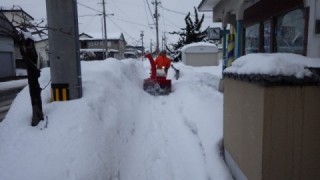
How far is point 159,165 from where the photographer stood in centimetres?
473

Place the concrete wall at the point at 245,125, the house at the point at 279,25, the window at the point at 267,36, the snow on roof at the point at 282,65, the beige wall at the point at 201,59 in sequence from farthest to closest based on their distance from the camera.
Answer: the beige wall at the point at 201,59 → the window at the point at 267,36 → the house at the point at 279,25 → the concrete wall at the point at 245,125 → the snow on roof at the point at 282,65

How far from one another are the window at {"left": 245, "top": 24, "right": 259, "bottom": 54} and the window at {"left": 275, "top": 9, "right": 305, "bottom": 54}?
1.79m

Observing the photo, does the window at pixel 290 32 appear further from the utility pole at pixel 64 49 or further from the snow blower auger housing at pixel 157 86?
the snow blower auger housing at pixel 157 86

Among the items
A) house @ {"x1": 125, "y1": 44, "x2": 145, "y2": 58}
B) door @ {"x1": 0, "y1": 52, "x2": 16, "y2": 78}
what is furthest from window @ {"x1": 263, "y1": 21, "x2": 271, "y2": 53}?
house @ {"x1": 125, "y1": 44, "x2": 145, "y2": 58}

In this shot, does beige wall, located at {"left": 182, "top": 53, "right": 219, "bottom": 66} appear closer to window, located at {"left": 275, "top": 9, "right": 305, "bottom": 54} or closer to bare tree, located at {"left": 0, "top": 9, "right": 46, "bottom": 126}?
window, located at {"left": 275, "top": 9, "right": 305, "bottom": 54}

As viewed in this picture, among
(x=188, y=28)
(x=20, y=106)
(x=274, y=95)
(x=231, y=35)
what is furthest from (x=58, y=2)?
(x=188, y=28)

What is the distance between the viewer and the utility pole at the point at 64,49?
493 cm

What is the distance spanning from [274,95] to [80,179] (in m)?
2.39

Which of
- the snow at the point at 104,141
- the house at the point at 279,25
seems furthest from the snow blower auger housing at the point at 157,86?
the snow at the point at 104,141

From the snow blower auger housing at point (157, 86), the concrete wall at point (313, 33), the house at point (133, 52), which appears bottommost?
the snow blower auger housing at point (157, 86)

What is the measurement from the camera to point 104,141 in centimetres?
447

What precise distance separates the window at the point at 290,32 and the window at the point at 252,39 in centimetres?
179

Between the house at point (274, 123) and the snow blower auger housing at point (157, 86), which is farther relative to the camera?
the snow blower auger housing at point (157, 86)

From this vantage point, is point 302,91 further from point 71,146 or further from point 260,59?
point 71,146
